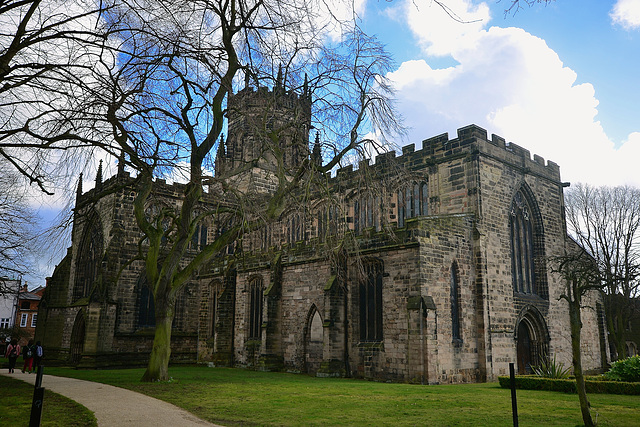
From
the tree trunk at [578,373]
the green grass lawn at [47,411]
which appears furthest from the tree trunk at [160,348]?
the tree trunk at [578,373]

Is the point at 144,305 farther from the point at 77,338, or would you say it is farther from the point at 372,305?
the point at 372,305

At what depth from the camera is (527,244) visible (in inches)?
945

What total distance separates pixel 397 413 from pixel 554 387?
25.5ft

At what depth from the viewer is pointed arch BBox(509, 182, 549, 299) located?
2312 centimetres

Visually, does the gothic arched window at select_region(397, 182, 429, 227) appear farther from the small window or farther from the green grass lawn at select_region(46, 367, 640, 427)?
the small window

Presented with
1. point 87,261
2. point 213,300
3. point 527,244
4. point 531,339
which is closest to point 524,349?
point 531,339

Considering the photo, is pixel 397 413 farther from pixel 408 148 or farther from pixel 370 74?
pixel 408 148

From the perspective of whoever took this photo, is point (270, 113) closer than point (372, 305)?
Yes

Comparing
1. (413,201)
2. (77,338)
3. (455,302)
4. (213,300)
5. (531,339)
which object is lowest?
(77,338)

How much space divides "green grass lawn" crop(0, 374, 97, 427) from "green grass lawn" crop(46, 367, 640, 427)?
2046 mm

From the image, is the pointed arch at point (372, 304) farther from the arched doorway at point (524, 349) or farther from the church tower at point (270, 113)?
the arched doorway at point (524, 349)

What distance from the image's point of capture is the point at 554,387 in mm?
15352

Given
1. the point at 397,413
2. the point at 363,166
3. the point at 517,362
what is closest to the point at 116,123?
the point at 363,166

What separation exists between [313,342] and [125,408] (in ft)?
42.2
